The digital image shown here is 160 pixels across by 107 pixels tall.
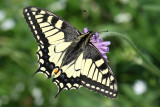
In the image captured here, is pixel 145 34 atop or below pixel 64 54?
below

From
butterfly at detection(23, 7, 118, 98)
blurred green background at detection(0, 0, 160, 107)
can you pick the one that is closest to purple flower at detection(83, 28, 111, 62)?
butterfly at detection(23, 7, 118, 98)

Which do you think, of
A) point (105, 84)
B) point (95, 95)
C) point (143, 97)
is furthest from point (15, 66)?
point (105, 84)

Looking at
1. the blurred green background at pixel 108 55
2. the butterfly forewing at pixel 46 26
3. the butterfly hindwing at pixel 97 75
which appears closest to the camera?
the butterfly hindwing at pixel 97 75

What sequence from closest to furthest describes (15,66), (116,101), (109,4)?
(116,101) → (15,66) → (109,4)

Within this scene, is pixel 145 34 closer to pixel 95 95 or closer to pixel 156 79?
pixel 156 79

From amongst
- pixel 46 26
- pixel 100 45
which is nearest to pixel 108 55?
pixel 100 45

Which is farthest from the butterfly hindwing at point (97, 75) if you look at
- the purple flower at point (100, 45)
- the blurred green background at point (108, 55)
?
the blurred green background at point (108, 55)

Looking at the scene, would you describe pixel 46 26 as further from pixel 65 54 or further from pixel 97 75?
pixel 97 75

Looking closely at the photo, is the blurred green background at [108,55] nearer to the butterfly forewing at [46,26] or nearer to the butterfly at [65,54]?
the butterfly at [65,54]
